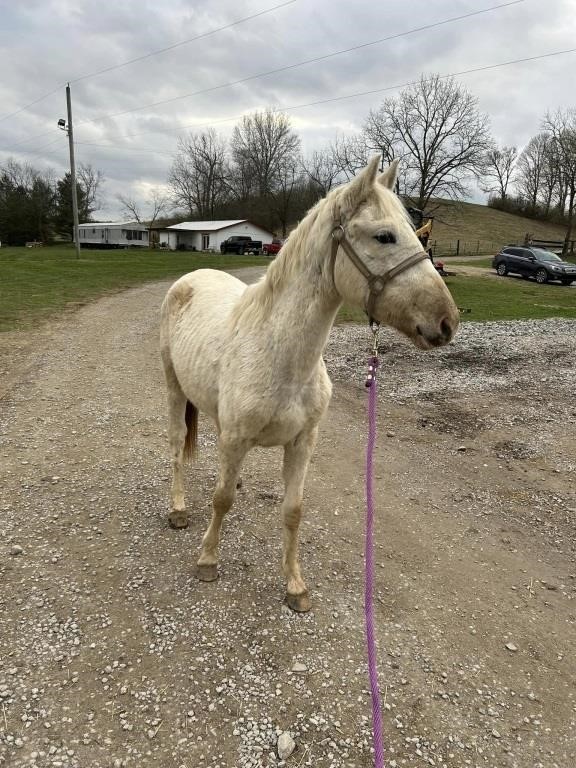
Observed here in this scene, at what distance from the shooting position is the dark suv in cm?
2573

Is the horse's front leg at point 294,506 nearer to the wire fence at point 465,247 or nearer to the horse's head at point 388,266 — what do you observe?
the horse's head at point 388,266

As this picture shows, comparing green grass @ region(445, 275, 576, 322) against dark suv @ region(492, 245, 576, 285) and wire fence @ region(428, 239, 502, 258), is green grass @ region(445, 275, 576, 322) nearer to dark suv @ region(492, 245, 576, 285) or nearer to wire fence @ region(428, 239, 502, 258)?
dark suv @ region(492, 245, 576, 285)

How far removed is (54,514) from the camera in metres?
3.96

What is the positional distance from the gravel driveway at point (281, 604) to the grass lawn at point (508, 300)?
19.3 feet

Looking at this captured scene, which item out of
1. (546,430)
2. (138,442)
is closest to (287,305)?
(138,442)

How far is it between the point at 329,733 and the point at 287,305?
2193mm

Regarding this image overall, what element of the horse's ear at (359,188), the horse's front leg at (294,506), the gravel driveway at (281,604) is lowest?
the gravel driveway at (281,604)

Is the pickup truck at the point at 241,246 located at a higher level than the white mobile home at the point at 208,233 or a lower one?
lower

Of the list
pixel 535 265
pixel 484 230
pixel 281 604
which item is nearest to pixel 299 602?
pixel 281 604

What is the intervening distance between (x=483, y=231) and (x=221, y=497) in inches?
2744

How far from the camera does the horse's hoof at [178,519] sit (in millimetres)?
Answer: 3916

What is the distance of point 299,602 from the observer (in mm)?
3082

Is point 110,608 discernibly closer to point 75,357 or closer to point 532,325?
point 75,357

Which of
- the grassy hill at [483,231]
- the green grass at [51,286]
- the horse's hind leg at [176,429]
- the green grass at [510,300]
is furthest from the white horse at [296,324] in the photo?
the grassy hill at [483,231]
